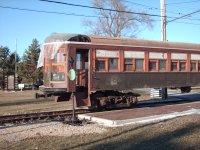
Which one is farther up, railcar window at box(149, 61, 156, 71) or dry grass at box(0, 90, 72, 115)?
railcar window at box(149, 61, 156, 71)

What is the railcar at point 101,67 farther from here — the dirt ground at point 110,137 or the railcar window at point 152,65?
the dirt ground at point 110,137

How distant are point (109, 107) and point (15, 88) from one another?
37472 millimetres

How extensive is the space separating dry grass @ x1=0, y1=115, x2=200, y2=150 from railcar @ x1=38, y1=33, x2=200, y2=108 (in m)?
4.62

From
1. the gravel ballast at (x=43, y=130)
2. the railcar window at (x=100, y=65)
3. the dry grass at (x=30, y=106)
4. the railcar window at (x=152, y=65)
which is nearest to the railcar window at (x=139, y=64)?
the railcar window at (x=152, y=65)

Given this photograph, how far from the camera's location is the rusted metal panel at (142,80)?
53.0ft

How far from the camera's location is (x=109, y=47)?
53.2 feet

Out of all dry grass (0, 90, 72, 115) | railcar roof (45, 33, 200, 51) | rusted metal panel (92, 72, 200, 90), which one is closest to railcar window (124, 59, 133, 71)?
rusted metal panel (92, 72, 200, 90)

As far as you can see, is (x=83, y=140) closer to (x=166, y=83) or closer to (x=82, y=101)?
(x=82, y=101)

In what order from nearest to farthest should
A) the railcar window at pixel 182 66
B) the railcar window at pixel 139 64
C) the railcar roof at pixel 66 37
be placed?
the railcar roof at pixel 66 37 < the railcar window at pixel 139 64 < the railcar window at pixel 182 66

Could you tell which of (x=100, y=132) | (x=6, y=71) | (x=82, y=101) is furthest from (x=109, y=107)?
(x=6, y=71)

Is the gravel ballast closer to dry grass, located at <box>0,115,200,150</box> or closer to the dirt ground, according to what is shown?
the dirt ground

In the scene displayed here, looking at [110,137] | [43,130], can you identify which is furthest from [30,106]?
[110,137]

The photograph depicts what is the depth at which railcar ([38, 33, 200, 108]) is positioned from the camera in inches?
606

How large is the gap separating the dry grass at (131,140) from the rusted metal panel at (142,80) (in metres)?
4.73
